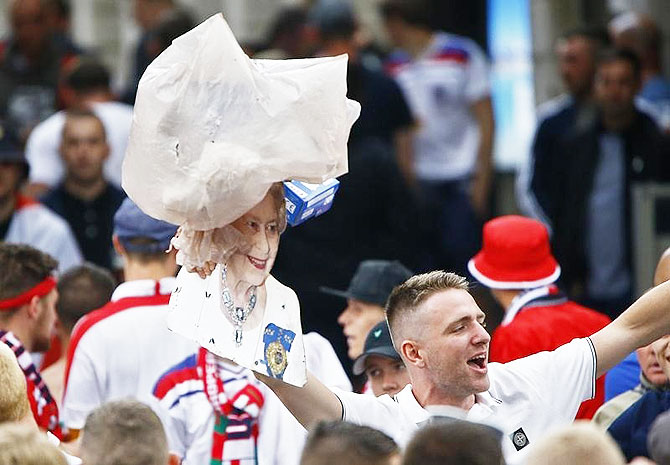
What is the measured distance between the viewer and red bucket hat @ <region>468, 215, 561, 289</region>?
23.1 feet

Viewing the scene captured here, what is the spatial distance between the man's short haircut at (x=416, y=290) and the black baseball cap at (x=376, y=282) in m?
1.32

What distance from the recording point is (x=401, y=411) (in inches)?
208

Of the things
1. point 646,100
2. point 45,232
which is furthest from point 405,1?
point 45,232

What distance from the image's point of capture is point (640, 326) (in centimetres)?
536

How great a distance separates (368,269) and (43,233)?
2.66 metres

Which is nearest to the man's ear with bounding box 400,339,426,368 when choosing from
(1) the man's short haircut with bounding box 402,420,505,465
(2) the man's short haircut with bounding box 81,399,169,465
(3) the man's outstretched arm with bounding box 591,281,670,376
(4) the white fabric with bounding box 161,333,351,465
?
(3) the man's outstretched arm with bounding box 591,281,670,376

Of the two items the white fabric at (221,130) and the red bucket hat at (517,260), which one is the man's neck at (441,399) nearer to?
the white fabric at (221,130)

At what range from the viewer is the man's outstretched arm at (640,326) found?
5.35 m

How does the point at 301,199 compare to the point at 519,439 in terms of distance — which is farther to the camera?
the point at 519,439

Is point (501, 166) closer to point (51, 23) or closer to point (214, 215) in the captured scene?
point (51, 23)

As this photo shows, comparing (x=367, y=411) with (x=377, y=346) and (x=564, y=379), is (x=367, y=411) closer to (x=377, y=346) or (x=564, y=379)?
(x=564, y=379)

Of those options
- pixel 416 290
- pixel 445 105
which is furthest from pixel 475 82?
pixel 416 290

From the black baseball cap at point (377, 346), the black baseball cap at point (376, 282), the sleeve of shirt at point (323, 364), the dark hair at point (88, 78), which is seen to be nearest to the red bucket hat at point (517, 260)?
the black baseball cap at point (376, 282)

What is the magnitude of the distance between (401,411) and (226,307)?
Result: 78 centimetres
